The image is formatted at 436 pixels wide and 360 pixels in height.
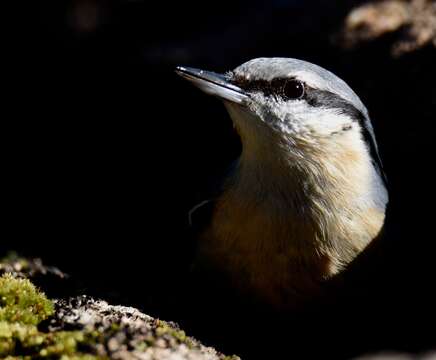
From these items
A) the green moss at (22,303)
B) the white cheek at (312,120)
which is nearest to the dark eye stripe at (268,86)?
the white cheek at (312,120)

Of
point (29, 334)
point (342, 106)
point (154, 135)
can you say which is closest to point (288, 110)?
point (342, 106)

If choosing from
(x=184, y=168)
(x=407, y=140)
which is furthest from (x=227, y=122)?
(x=407, y=140)

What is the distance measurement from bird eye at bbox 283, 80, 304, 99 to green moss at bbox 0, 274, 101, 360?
6.31 feet

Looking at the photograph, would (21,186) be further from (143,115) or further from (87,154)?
(143,115)

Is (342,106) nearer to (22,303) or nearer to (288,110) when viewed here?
(288,110)

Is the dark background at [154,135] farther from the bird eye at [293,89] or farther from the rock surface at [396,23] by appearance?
the bird eye at [293,89]

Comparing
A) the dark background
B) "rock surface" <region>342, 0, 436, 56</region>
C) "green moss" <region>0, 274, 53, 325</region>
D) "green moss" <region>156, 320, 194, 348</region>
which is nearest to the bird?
the dark background

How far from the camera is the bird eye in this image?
157 inches

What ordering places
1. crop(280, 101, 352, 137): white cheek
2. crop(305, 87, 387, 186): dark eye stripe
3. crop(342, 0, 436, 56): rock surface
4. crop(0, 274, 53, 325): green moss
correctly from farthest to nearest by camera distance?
crop(342, 0, 436, 56): rock surface → crop(305, 87, 387, 186): dark eye stripe → crop(280, 101, 352, 137): white cheek → crop(0, 274, 53, 325): green moss

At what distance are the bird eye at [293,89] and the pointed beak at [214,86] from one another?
0.84 ft

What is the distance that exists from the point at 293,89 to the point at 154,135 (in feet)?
10.6

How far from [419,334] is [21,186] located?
4.10m

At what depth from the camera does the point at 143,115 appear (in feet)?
23.4

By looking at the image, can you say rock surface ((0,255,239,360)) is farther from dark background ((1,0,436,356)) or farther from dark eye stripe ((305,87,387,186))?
dark eye stripe ((305,87,387,186))
